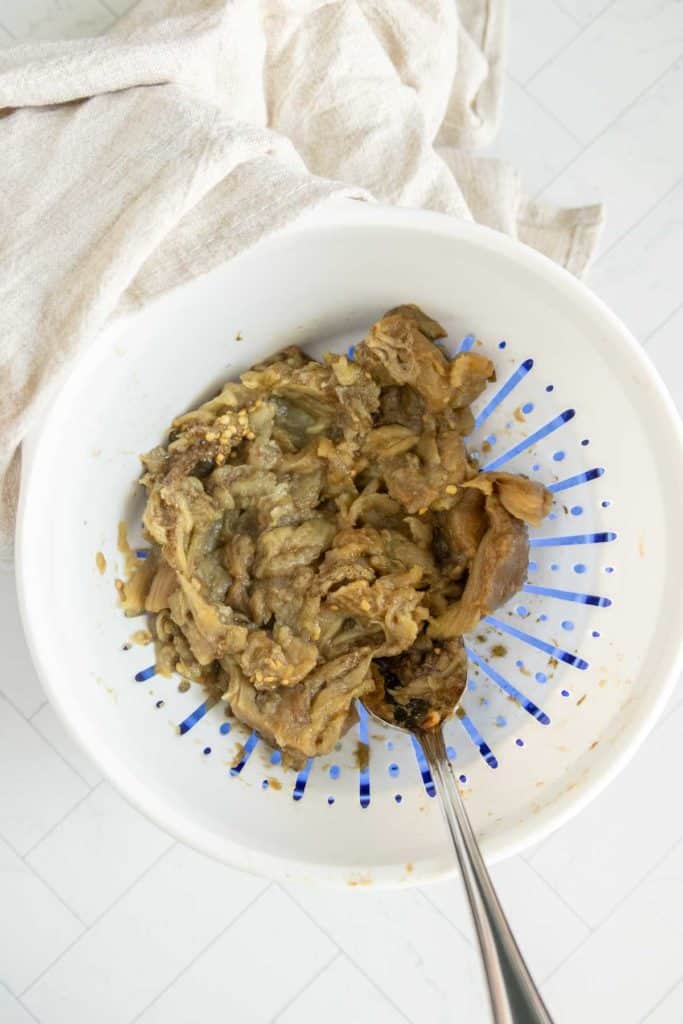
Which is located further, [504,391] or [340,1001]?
[340,1001]

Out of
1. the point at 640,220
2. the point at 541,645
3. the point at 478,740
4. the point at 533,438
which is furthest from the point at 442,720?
the point at 640,220

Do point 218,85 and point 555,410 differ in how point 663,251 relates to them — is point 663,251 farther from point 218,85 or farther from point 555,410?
point 218,85

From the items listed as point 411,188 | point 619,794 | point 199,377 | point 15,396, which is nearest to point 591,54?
point 411,188

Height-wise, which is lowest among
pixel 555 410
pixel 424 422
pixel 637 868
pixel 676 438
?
pixel 637 868

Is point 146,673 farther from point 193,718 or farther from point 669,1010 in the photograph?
point 669,1010

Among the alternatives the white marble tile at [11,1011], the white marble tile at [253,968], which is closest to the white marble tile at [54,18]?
the white marble tile at [253,968]

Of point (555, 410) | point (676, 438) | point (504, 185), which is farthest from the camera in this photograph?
point (504, 185)

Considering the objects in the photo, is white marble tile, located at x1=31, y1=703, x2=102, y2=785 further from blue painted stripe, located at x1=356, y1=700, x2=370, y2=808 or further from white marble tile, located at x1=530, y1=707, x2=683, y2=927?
white marble tile, located at x1=530, y1=707, x2=683, y2=927
